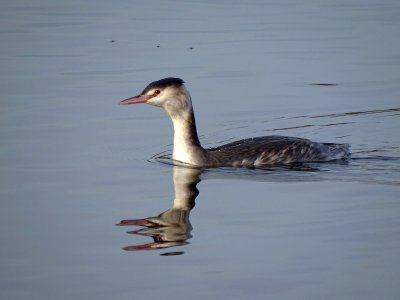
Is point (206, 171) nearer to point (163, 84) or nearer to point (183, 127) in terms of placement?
point (183, 127)

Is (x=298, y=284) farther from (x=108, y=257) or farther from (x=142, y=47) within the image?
(x=142, y=47)

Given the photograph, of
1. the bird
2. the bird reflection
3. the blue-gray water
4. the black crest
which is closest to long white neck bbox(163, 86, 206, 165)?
the bird

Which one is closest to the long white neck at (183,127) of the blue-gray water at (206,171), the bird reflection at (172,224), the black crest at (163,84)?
the black crest at (163,84)

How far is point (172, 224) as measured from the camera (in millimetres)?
11398

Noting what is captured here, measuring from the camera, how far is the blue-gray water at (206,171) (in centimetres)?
970

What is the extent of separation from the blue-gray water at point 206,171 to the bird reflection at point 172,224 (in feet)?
0.10

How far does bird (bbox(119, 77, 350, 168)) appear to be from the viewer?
14.3 m

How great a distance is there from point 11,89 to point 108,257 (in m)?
8.86

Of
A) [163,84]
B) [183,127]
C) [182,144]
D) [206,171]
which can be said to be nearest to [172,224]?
[206,171]

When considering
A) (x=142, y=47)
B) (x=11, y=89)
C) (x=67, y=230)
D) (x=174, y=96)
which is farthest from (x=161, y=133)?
(x=142, y=47)

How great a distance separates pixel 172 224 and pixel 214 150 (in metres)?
3.44

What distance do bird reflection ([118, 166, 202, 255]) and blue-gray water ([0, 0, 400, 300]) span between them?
3 centimetres

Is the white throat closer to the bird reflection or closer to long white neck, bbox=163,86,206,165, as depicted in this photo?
long white neck, bbox=163,86,206,165

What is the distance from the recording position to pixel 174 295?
9.16m
